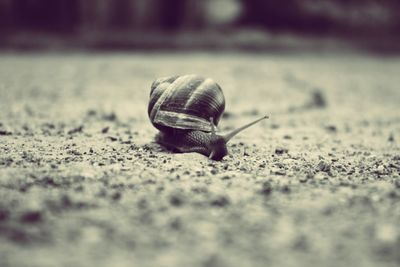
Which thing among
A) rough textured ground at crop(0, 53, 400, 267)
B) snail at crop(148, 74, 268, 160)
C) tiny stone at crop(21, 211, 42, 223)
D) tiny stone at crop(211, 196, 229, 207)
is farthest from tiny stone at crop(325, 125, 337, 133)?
tiny stone at crop(21, 211, 42, 223)

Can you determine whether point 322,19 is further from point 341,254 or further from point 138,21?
point 341,254

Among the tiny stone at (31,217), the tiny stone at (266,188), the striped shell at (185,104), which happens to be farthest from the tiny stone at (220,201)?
the striped shell at (185,104)

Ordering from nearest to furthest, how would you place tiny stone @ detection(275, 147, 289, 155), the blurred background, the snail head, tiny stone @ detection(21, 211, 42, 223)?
tiny stone @ detection(21, 211, 42, 223) → the snail head → tiny stone @ detection(275, 147, 289, 155) → the blurred background

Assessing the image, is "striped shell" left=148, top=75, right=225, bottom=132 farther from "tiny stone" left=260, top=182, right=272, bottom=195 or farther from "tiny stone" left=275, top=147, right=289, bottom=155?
"tiny stone" left=260, top=182, right=272, bottom=195

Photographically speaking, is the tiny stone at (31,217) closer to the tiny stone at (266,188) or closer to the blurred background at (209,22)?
the tiny stone at (266,188)

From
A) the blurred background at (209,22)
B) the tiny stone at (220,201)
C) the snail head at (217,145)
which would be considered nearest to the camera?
the tiny stone at (220,201)

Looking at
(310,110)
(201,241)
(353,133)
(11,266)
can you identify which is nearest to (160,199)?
(201,241)
